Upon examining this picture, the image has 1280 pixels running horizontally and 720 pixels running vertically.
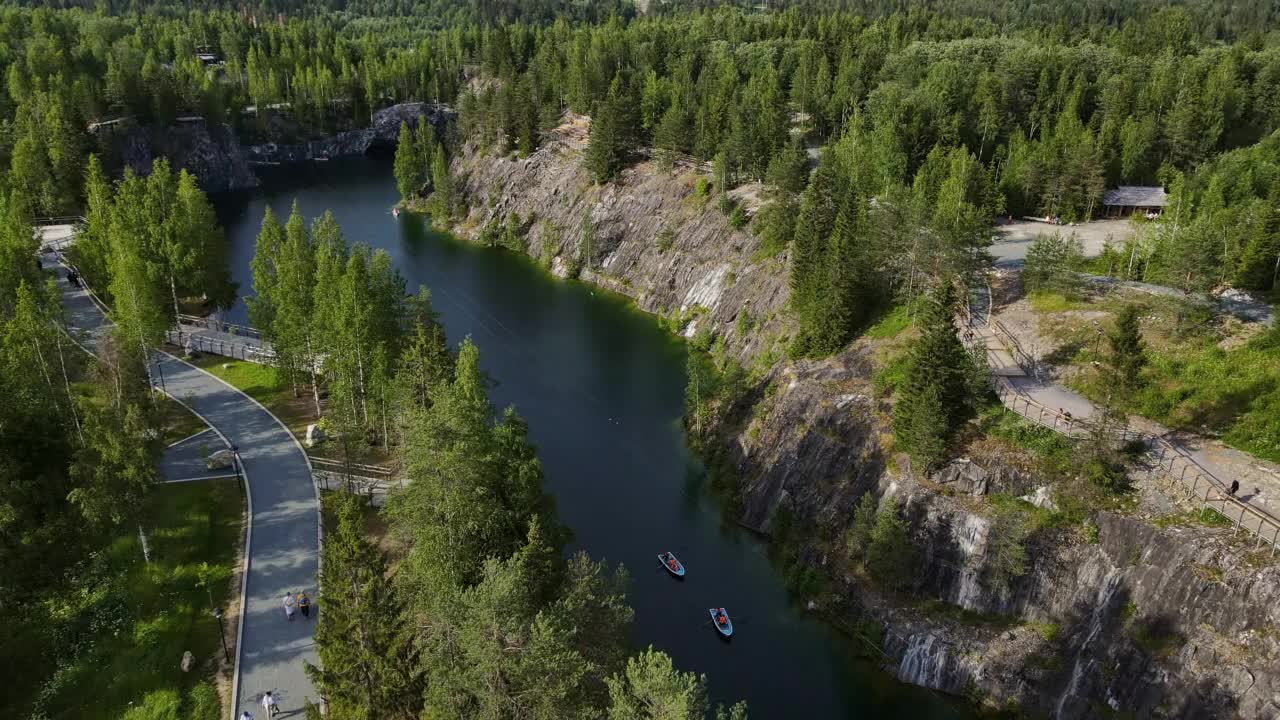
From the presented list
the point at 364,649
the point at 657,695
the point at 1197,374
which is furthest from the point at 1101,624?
the point at 364,649

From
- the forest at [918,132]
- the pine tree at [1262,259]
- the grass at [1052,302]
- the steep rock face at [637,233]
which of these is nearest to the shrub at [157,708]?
the forest at [918,132]

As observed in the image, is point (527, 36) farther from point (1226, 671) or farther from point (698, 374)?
point (1226, 671)

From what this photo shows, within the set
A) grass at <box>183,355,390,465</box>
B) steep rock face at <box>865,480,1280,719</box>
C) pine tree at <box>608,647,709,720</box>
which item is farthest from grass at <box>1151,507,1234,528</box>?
grass at <box>183,355,390,465</box>

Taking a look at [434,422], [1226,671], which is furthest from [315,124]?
[1226,671]

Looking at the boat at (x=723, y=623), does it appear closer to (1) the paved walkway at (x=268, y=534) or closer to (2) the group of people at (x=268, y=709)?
(1) the paved walkway at (x=268, y=534)

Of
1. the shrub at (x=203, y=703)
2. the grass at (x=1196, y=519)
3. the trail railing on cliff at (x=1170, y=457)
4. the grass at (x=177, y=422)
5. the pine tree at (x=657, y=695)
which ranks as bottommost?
the shrub at (x=203, y=703)

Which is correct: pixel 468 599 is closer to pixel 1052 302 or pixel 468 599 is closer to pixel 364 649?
pixel 364 649
